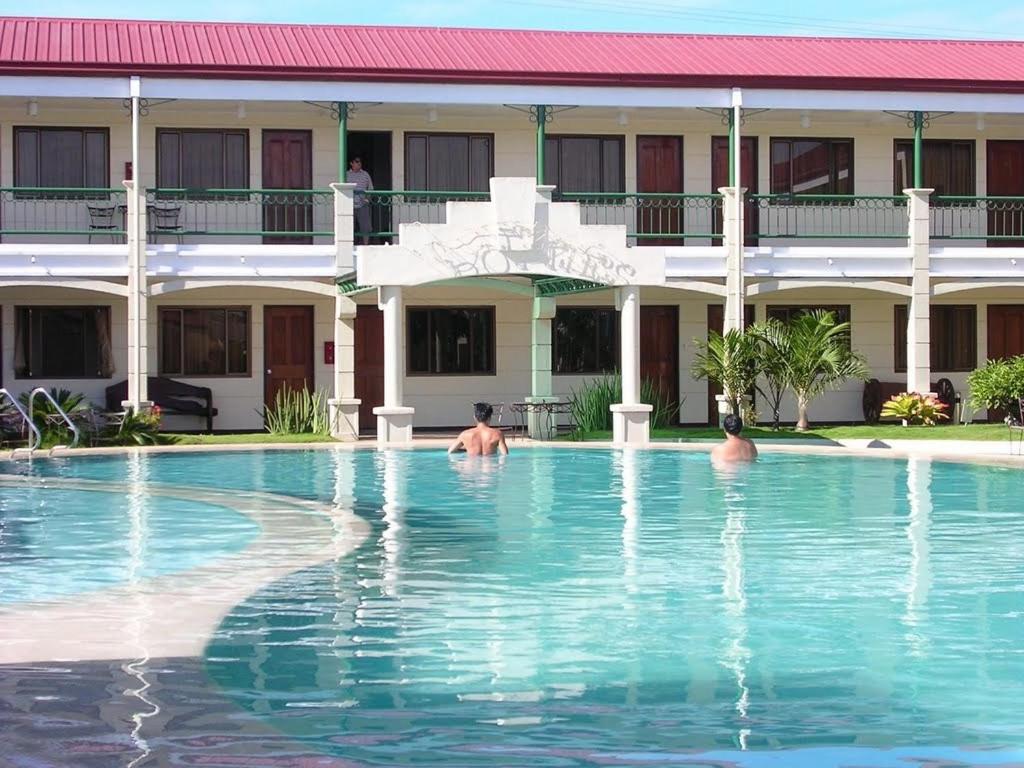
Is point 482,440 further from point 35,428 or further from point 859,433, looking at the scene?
point 859,433

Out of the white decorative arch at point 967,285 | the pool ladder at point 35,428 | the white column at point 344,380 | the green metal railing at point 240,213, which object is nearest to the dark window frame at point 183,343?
the green metal railing at point 240,213

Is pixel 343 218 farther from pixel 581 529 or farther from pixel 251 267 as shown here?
pixel 581 529

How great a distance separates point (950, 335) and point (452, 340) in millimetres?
9949

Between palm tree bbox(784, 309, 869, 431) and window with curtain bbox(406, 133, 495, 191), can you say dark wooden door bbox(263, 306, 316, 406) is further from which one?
palm tree bbox(784, 309, 869, 431)

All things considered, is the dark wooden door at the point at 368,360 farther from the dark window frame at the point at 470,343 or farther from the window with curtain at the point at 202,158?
the window with curtain at the point at 202,158

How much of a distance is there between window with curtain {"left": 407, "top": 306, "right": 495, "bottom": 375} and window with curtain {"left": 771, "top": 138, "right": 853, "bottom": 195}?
20.4 feet

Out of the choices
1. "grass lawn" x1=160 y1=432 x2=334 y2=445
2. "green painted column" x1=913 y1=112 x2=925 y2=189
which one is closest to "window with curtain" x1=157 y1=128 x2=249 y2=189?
"grass lawn" x1=160 y1=432 x2=334 y2=445

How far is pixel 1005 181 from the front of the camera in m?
29.6

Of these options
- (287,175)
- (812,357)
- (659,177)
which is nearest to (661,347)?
(659,177)

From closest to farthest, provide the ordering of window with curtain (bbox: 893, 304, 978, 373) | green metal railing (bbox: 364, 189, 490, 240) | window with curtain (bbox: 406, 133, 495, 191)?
green metal railing (bbox: 364, 189, 490, 240) → window with curtain (bbox: 406, 133, 495, 191) → window with curtain (bbox: 893, 304, 978, 373)

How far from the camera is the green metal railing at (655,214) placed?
28.0 metres

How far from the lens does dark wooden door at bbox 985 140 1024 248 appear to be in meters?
29.4

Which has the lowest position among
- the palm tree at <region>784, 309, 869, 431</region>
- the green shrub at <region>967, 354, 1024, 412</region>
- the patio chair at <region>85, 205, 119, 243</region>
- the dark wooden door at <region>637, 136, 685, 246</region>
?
the green shrub at <region>967, 354, 1024, 412</region>

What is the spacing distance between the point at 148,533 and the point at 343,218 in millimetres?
12774
